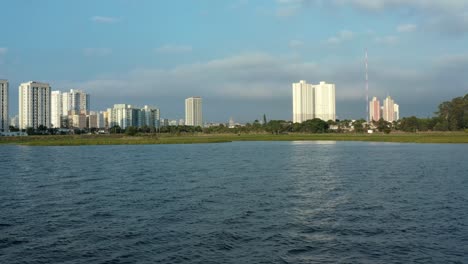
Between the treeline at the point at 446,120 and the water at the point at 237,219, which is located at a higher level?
the treeline at the point at 446,120

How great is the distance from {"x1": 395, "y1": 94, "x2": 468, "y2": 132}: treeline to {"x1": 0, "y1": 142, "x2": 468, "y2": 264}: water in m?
133

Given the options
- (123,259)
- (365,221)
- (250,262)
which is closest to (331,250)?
(250,262)

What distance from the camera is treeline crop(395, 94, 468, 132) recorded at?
15825 cm

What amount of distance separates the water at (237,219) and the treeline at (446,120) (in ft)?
437

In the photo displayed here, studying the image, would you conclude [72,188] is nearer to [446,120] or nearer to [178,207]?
[178,207]

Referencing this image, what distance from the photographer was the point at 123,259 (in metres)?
15.7

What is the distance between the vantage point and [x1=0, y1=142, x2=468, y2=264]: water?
53.6ft

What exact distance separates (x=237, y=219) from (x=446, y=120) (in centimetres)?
16224

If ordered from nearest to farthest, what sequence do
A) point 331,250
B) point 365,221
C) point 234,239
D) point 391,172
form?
point 331,250
point 234,239
point 365,221
point 391,172

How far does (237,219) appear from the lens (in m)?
21.9

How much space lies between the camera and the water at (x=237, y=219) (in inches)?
643

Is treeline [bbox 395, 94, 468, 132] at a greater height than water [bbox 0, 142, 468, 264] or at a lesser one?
greater

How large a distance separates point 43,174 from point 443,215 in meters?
37.5

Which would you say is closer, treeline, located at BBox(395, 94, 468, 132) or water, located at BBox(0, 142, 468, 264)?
water, located at BBox(0, 142, 468, 264)
